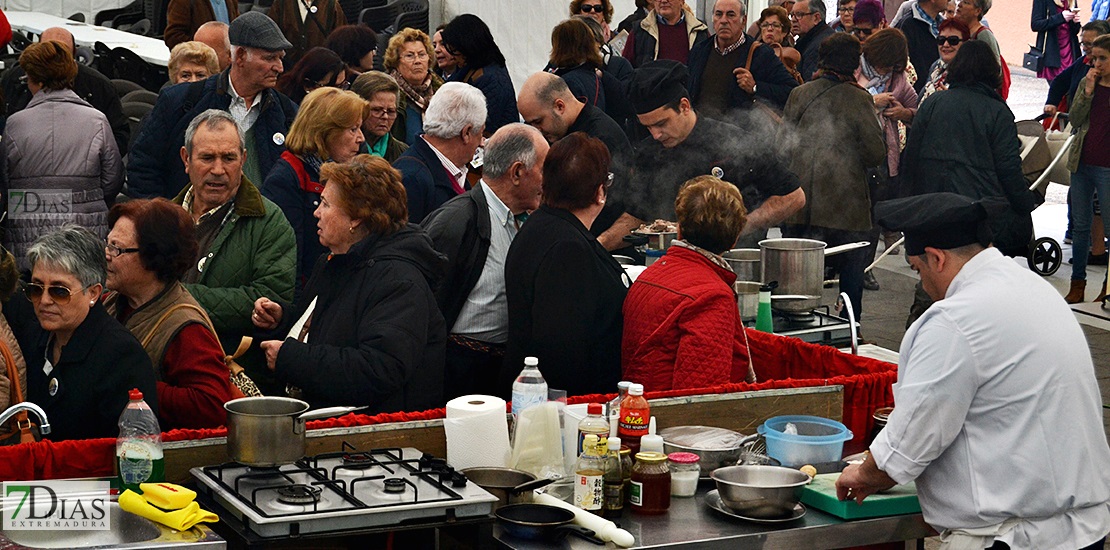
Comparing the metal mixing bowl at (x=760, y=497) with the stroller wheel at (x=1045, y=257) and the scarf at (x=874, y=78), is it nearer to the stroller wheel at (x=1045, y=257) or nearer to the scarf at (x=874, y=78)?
the scarf at (x=874, y=78)

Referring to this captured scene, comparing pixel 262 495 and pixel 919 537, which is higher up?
pixel 262 495

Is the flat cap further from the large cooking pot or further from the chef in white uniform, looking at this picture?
the chef in white uniform

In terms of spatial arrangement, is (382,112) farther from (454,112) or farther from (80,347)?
(80,347)

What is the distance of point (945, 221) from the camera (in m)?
3.76

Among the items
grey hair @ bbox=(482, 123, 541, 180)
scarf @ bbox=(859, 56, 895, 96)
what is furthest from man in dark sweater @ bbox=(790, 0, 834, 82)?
grey hair @ bbox=(482, 123, 541, 180)

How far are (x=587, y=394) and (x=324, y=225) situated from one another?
42.7 inches

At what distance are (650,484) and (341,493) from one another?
904mm

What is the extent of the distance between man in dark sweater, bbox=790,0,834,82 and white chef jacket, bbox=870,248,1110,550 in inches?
304

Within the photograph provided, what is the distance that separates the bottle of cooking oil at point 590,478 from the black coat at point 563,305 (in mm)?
876

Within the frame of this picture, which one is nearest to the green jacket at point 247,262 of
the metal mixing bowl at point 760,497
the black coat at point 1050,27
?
the metal mixing bowl at point 760,497

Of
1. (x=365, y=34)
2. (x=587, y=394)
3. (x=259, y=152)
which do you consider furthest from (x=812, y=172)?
(x=587, y=394)

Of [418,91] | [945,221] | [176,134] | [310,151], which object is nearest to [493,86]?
[418,91]

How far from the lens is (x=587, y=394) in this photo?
4715 millimetres

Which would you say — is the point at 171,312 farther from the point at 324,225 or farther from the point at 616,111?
the point at 616,111
